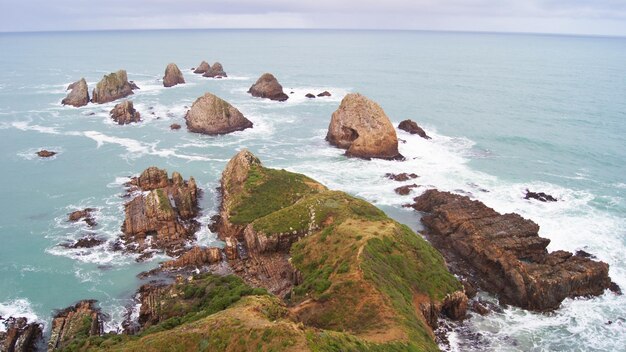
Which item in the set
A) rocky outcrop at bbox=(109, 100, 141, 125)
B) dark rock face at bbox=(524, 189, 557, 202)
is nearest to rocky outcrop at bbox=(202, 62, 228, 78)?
rocky outcrop at bbox=(109, 100, 141, 125)

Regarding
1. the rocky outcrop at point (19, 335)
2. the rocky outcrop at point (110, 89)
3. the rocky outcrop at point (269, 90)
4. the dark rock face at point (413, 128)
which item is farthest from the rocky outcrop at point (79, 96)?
the rocky outcrop at point (19, 335)

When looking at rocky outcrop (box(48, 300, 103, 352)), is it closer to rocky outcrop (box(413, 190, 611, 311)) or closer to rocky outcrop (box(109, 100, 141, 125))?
rocky outcrop (box(413, 190, 611, 311))

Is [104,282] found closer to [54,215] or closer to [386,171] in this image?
[54,215]

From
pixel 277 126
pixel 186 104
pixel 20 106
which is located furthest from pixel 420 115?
pixel 20 106

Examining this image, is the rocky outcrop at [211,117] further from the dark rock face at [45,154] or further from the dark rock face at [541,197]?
the dark rock face at [541,197]

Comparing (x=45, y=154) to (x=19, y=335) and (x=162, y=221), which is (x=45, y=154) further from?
(x=19, y=335)

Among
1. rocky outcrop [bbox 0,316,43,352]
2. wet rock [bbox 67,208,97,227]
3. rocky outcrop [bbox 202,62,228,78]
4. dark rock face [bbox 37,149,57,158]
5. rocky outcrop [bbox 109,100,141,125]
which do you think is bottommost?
rocky outcrop [bbox 0,316,43,352]
